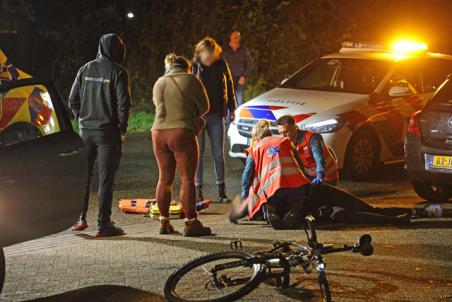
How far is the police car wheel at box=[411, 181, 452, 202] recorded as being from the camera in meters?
10.6

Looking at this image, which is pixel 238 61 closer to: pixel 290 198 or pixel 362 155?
pixel 362 155

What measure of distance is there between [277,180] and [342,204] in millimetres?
660

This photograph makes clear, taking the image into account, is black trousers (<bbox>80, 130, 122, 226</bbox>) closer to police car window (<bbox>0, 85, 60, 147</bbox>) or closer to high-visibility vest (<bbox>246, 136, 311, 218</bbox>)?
police car window (<bbox>0, 85, 60, 147</bbox>)

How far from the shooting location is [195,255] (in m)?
7.95

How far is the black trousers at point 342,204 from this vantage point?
356 inches

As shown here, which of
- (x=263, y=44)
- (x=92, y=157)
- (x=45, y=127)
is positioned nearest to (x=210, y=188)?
(x=92, y=157)

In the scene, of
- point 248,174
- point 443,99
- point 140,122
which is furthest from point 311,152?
point 140,122

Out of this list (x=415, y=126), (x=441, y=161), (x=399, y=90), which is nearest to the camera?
(x=441, y=161)

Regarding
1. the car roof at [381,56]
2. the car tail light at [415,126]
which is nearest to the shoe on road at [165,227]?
the car tail light at [415,126]

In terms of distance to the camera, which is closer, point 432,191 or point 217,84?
point 217,84

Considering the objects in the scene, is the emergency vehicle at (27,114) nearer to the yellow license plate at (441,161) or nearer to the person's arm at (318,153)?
the person's arm at (318,153)

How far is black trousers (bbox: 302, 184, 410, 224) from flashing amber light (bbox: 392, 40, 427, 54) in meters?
4.69

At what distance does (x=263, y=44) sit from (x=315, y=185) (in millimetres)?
11749

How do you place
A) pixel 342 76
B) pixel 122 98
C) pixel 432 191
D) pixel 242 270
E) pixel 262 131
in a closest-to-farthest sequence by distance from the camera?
pixel 242 270 → pixel 122 98 → pixel 262 131 → pixel 432 191 → pixel 342 76
